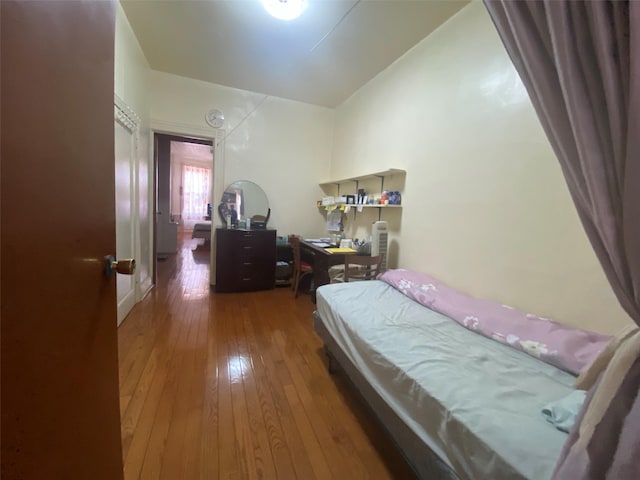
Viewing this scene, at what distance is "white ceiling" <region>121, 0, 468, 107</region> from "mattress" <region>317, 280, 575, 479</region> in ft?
7.55

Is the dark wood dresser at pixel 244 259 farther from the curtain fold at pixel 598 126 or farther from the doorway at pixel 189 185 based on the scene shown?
the doorway at pixel 189 185

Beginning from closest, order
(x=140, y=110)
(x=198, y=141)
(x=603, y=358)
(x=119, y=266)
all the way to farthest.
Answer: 1. (x=603, y=358)
2. (x=119, y=266)
3. (x=140, y=110)
4. (x=198, y=141)

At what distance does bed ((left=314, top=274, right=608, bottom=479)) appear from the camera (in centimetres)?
79

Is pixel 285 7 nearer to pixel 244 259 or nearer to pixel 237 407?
pixel 244 259

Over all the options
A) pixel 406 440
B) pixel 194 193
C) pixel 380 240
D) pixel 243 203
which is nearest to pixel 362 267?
pixel 380 240

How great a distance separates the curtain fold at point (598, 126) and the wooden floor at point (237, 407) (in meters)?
1.03

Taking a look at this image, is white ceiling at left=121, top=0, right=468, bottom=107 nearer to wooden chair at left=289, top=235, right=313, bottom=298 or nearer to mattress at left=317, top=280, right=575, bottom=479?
wooden chair at left=289, top=235, right=313, bottom=298

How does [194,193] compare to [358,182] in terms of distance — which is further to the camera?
[194,193]

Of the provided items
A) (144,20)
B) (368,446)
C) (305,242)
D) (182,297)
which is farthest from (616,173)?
(182,297)

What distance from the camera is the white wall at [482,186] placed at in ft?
4.71

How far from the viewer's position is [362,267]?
110 inches

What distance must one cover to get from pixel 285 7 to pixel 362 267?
2.26 m

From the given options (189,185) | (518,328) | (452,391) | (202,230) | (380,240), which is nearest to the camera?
(452,391)

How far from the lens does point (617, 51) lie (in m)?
0.44
